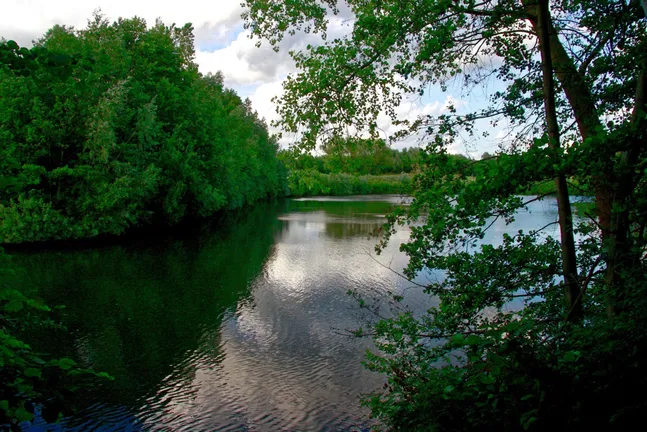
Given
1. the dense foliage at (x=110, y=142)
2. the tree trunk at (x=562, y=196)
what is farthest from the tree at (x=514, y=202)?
the dense foliage at (x=110, y=142)

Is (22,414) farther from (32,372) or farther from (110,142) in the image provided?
(110,142)

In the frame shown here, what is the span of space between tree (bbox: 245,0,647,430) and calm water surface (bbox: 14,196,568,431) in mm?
1320

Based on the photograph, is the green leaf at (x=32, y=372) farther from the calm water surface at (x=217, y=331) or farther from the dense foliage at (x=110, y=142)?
the dense foliage at (x=110, y=142)

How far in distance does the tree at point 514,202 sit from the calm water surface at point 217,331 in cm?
132

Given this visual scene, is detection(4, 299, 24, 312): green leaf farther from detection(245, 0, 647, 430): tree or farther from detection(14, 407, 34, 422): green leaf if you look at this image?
detection(245, 0, 647, 430): tree

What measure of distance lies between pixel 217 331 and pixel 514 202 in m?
8.70

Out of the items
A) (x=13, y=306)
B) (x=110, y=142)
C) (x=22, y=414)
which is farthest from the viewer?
(x=110, y=142)

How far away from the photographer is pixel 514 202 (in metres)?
4.70

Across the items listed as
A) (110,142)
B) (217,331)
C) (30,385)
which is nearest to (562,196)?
(30,385)

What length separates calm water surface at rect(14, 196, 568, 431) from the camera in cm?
770

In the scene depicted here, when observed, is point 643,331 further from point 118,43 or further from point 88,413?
point 118,43

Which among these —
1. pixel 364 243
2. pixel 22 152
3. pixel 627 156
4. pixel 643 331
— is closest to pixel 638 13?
pixel 627 156

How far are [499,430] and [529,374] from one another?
456 mm

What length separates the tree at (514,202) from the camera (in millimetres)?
3115
